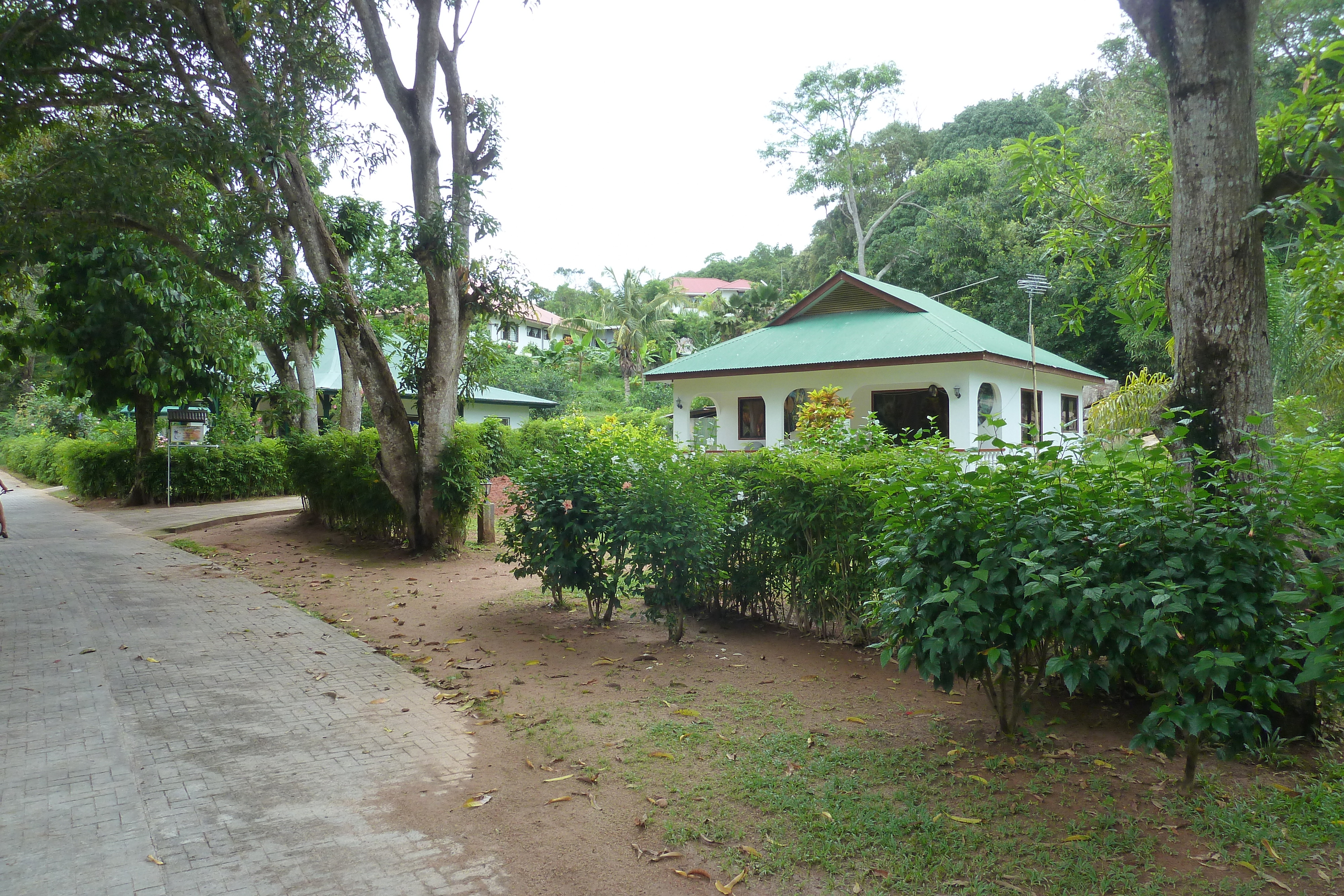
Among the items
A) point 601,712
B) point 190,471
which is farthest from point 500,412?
point 601,712

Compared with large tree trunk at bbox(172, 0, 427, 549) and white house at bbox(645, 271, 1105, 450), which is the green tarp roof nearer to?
white house at bbox(645, 271, 1105, 450)

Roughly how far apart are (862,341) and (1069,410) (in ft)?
27.9

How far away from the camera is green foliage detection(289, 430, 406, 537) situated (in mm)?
11938

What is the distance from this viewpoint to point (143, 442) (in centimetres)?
1852

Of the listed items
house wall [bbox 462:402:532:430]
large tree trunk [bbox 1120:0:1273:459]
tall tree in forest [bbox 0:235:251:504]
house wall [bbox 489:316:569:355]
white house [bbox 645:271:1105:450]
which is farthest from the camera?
house wall [bbox 489:316:569:355]

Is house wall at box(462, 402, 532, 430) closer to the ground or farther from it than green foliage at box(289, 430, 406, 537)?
farther from it

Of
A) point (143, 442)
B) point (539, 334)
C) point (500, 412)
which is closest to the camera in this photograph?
point (143, 442)

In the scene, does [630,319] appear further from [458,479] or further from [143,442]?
[458,479]

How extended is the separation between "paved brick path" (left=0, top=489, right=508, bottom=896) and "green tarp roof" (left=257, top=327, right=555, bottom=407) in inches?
675

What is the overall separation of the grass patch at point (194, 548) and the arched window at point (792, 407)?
13803mm

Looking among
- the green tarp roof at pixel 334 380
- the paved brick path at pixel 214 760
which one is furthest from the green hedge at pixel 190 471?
the paved brick path at pixel 214 760

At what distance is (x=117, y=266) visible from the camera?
15.4 meters

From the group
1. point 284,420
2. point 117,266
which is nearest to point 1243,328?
point 117,266

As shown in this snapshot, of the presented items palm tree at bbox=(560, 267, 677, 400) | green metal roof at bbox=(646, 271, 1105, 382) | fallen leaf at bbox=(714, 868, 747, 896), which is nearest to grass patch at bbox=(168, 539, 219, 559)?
fallen leaf at bbox=(714, 868, 747, 896)
